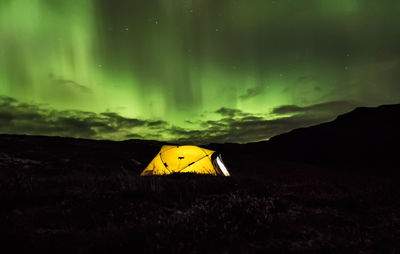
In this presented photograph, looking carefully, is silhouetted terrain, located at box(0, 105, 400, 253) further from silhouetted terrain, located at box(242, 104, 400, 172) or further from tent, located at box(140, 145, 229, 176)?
silhouetted terrain, located at box(242, 104, 400, 172)

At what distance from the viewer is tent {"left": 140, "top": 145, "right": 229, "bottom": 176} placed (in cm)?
1438

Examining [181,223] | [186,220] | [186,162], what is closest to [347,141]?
[186,162]

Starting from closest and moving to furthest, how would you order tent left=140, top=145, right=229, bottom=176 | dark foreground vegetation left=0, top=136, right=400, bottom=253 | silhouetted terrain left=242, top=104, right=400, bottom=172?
dark foreground vegetation left=0, top=136, right=400, bottom=253, tent left=140, top=145, right=229, bottom=176, silhouetted terrain left=242, top=104, right=400, bottom=172

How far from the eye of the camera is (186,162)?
14555 mm

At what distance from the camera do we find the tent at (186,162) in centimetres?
1438

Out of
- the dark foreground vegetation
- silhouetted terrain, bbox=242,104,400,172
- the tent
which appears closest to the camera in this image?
the dark foreground vegetation

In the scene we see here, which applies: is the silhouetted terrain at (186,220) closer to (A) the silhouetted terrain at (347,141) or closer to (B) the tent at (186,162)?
(B) the tent at (186,162)

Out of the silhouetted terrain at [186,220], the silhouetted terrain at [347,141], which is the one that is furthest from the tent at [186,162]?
the silhouetted terrain at [347,141]

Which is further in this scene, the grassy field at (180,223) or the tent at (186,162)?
the tent at (186,162)

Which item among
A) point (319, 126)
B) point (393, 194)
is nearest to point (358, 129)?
point (319, 126)

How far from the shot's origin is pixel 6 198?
16.9 ft

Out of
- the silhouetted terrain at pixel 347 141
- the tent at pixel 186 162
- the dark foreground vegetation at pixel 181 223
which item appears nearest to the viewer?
the dark foreground vegetation at pixel 181 223

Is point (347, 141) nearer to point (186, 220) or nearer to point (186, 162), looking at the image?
point (186, 162)

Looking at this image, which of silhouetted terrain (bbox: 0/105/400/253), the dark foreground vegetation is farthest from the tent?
the dark foreground vegetation
